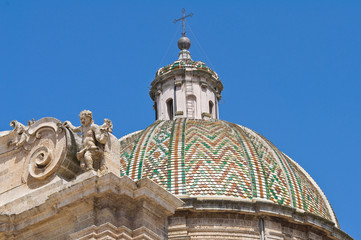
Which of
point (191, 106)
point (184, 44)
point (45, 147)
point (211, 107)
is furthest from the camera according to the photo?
point (184, 44)

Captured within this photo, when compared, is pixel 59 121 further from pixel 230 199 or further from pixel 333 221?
pixel 333 221

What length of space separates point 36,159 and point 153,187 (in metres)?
2.44

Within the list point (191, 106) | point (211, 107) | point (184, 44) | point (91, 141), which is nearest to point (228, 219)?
point (191, 106)

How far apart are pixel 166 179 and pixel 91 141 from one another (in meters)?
10.8

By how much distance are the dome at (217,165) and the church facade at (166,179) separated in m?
0.03

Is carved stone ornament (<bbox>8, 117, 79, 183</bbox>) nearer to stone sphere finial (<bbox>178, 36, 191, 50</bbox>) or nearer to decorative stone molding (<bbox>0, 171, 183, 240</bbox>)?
decorative stone molding (<bbox>0, 171, 183, 240</bbox>)

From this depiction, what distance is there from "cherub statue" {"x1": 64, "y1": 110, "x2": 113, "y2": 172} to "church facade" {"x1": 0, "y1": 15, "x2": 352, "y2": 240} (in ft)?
0.05

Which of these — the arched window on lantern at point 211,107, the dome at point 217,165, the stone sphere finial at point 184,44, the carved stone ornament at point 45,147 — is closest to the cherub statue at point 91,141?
the carved stone ornament at point 45,147

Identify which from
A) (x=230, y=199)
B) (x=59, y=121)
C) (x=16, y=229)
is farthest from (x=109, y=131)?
(x=230, y=199)

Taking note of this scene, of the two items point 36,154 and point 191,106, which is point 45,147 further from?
point 191,106

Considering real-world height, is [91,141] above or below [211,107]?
below

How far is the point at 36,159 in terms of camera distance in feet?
58.8

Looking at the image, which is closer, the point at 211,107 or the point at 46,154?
the point at 46,154

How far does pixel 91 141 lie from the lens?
17172 mm
